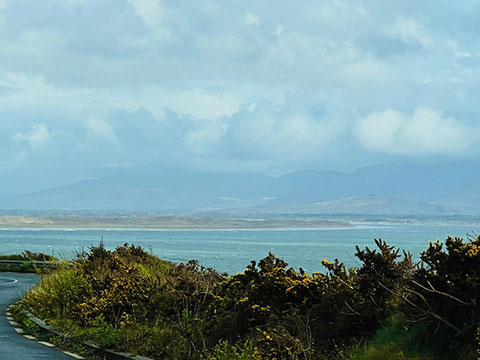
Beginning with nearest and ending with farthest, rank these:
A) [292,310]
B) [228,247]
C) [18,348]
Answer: [292,310], [18,348], [228,247]

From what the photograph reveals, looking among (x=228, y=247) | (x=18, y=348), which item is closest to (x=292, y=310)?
(x=18, y=348)

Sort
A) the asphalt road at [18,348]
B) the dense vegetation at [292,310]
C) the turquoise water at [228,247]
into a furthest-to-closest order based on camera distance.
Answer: the turquoise water at [228,247]
the asphalt road at [18,348]
the dense vegetation at [292,310]

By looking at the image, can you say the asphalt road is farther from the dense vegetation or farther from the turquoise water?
the turquoise water

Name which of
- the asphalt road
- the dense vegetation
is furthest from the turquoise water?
the dense vegetation

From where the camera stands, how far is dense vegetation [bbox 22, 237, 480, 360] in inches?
397

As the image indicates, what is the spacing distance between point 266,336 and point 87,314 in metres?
7.05

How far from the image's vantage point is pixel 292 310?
42.8 ft

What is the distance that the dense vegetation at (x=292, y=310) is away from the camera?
33.1 feet

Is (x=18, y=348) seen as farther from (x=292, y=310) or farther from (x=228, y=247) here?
(x=228, y=247)

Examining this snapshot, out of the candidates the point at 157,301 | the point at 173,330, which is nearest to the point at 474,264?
the point at 173,330

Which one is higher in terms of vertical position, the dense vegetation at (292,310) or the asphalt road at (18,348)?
the dense vegetation at (292,310)

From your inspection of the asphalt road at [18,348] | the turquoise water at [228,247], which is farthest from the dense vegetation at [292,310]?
the turquoise water at [228,247]

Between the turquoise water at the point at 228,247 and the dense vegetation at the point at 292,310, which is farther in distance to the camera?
the turquoise water at the point at 228,247

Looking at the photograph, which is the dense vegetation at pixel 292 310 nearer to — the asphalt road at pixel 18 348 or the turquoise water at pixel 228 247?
the asphalt road at pixel 18 348
